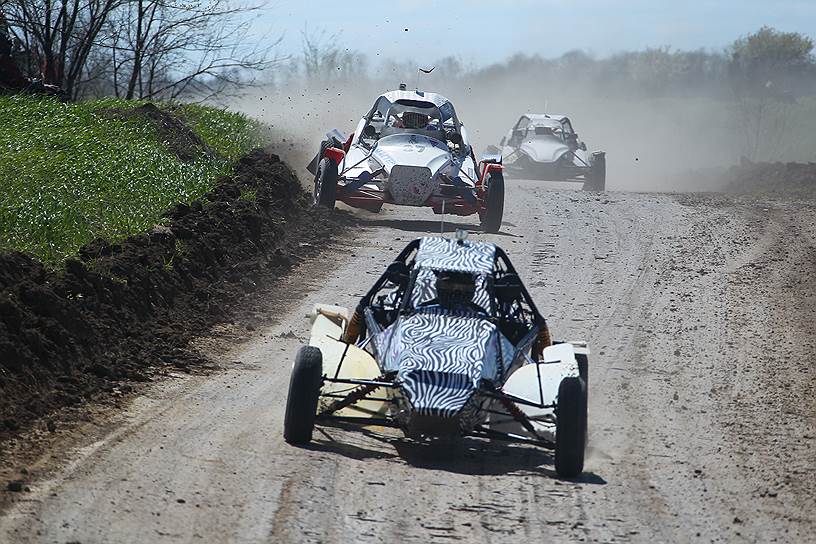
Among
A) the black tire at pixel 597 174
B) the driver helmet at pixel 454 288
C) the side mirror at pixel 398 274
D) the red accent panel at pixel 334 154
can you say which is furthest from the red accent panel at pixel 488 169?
the driver helmet at pixel 454 288

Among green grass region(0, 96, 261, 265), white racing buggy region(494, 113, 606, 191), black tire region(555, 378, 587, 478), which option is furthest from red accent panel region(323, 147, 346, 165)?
black tire region(555, 378, 587, 478)

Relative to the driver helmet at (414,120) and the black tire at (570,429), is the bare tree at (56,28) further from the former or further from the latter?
the black tire at (570,429)

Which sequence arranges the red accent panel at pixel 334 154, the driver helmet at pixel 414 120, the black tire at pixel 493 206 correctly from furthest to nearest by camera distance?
the driver helmet at pixel 414 120
the red accent panel at pixel 334 154
the black tire at pixel 493 206

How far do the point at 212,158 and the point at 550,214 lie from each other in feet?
18.6

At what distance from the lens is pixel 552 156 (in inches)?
1199

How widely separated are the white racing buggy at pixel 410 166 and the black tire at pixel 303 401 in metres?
10.4

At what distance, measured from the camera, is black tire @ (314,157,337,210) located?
19.5 m

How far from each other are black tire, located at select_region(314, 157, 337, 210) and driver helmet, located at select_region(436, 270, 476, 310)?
1024 cm

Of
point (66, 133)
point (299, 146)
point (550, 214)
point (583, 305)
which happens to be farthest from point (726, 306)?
point (299, 146)

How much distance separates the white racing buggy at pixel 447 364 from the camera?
8.04m

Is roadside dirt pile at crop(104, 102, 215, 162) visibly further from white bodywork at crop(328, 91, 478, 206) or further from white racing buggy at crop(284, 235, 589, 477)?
white racing buggy at crop(284, 235, 589, 477)

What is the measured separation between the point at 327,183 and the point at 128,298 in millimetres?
8262

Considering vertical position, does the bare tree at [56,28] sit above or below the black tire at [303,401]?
above

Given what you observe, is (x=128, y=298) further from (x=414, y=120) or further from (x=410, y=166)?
(x=414, y=120)
